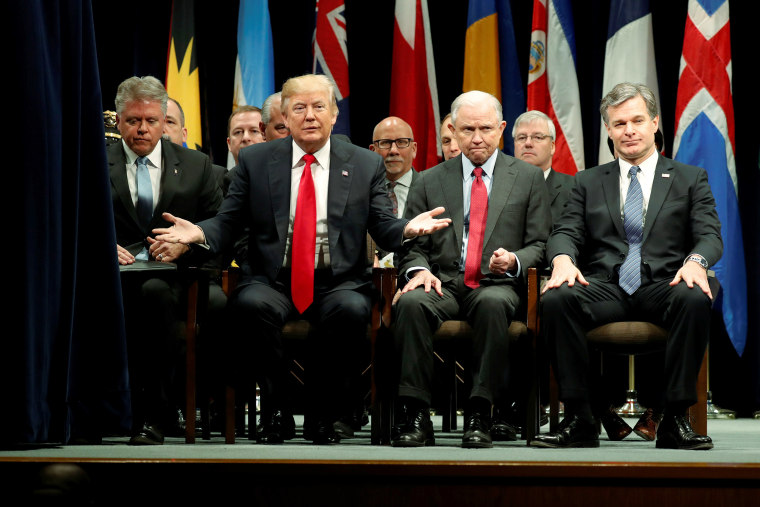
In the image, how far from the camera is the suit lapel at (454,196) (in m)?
3.84

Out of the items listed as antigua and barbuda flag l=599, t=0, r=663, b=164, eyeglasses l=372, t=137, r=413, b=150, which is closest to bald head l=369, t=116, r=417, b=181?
eyeglasses l=372, t=137, r=413, b=150

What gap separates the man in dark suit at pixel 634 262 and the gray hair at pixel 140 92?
1624mm

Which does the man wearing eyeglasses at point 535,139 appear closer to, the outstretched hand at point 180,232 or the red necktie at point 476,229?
the red necktie at point 476,229

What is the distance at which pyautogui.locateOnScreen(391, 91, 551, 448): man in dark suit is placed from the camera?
3398 mm

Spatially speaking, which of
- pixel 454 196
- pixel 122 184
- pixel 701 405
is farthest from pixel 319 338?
pixel 701 405

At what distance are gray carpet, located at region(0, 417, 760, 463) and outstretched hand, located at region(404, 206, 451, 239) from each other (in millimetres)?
728

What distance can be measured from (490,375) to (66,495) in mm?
2047

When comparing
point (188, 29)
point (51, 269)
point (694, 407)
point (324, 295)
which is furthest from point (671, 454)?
point (188, 29)

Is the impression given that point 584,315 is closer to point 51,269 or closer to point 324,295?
point 324,295

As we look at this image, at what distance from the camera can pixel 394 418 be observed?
359 cm

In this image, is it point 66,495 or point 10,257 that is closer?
point 66,495

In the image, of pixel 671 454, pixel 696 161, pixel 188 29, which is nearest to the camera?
pixel 671 454

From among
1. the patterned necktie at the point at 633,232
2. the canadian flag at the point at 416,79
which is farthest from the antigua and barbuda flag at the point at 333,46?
the patterned necktie at the point at 633,232

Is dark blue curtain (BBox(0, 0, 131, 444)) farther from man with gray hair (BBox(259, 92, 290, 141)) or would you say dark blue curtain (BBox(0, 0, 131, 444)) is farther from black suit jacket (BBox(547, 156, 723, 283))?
man with gray hair (BBox(259, 92, 290, 141))
